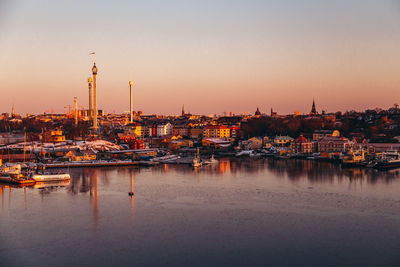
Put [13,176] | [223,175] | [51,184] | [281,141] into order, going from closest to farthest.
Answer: [51,184] → [13,176] → [223,175] → [281,141]

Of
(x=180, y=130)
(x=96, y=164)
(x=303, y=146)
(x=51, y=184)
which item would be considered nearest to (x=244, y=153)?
(x=303, y=146)

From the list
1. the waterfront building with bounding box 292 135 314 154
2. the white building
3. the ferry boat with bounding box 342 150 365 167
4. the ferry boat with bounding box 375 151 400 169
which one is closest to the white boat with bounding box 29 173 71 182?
the ferry boat with bounding box 342 150 365 167

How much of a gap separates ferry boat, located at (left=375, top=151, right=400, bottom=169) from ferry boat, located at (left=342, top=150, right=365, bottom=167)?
1.25 feet

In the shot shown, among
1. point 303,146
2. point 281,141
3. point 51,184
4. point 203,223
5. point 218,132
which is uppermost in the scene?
point 218,132

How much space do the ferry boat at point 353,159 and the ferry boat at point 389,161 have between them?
0.38 metres

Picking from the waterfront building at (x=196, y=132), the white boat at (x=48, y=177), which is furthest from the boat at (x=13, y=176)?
the waterfront building at (x=196, y=132)

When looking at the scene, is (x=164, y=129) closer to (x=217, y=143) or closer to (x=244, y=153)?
(x=217, y=143)

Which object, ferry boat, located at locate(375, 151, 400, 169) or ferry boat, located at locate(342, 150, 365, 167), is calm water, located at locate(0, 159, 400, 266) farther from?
ferry boat, located at locate(342, 150, 365, 167)

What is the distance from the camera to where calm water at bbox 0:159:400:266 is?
3.81 m

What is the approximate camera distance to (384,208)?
548 cm

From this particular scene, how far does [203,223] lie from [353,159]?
6.53 meters

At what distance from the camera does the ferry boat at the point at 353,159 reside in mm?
10117

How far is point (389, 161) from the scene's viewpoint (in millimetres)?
10016

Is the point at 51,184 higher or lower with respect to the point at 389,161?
lower
